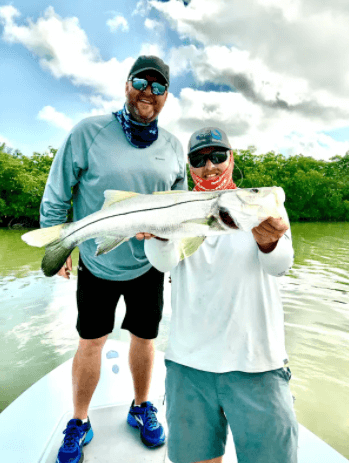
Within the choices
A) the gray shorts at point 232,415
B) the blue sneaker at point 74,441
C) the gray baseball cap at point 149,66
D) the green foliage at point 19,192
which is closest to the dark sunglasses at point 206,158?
the gray baseball cap at point 149,66

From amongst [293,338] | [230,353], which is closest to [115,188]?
[230,353]

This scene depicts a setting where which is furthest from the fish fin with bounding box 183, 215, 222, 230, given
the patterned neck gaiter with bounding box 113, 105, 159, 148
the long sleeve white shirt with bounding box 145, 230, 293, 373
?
the patterned neck gaiter with bounding box 113, 105, 159, 148

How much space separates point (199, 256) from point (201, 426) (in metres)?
0.90

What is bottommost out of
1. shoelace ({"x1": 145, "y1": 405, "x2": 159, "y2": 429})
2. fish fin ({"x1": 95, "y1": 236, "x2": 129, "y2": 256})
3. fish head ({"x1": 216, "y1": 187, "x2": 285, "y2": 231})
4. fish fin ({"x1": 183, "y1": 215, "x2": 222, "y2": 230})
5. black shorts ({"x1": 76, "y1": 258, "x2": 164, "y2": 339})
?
shoelace ({"x1": 145, "y1": 405, "x2": 159, "y2": 429})

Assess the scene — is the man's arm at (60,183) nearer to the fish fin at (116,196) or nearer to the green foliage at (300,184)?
the fish fin at (116,196)

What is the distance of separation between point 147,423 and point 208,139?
90.2 inches

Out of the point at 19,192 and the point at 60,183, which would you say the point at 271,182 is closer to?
the point at 19,192

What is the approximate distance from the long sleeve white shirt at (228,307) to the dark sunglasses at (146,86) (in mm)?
1332

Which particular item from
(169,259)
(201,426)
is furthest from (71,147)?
(201,426)

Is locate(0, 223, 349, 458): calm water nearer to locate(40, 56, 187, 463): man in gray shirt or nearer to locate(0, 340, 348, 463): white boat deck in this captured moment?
locate(0, 340, 348, 463): white boat deck

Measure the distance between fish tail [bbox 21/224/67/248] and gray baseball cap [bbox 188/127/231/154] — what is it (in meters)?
1.01

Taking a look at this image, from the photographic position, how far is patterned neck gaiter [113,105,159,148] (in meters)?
2.54

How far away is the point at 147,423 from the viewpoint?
8.63ft

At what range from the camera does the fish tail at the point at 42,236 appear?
196 cm
